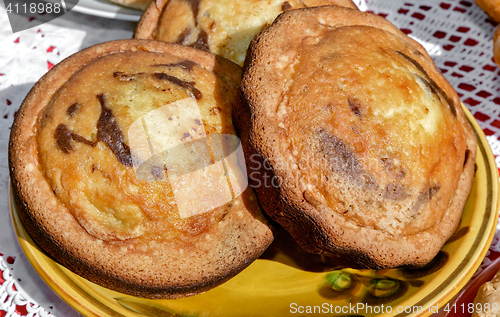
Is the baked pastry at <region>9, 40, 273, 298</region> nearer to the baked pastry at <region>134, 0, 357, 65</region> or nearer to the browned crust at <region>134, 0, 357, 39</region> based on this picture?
the baked pastry at <region>134, 0, 357, 65</region>

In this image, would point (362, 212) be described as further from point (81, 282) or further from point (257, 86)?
point (81, 282)

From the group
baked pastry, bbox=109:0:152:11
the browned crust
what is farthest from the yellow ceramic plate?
baked pastry, bbox=109:0:152:11

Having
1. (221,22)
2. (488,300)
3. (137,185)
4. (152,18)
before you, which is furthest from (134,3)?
(488,300)

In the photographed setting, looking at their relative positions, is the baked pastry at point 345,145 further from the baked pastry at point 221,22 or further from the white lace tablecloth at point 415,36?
the white lace tablecloth at point 415,36

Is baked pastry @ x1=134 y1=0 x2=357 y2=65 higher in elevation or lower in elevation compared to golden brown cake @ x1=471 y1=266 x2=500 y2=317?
higher

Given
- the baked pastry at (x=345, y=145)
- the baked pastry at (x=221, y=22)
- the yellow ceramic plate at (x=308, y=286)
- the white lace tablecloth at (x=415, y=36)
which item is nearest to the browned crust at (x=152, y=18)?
the baked pastry at (x=221, y=22)

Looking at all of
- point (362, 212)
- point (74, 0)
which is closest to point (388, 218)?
point (362, 212)
